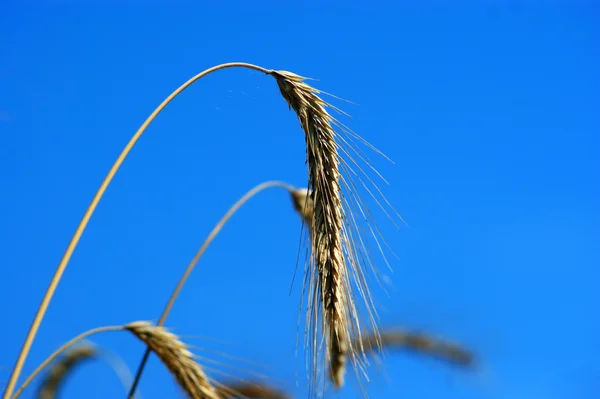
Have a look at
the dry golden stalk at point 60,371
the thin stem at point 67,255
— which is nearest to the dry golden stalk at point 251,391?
the thin stem at point 67,255

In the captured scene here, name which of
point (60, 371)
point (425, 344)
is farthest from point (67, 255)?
point (425, 344)

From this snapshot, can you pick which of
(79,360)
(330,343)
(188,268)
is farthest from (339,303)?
(79,360)

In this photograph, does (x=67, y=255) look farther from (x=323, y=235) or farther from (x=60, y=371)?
(x=60, y=371)

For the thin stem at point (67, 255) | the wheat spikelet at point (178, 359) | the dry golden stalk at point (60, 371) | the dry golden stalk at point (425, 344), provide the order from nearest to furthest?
1. the thin stem at point (67, 255)
2. the wheat spikelet at point (178, 359)
3. the dry golden stalk at point (60, 371)
4. the dry golden stalk at point (425, 344)

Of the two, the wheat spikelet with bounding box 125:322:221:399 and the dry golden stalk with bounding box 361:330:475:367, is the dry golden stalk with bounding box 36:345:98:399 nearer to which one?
the wheat spikelet with bounding box 125:322:221:399

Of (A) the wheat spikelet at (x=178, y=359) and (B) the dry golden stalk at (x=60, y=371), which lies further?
(B) the dry golden stalk at (x=60, y=371)

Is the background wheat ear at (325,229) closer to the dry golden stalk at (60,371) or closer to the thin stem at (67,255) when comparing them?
the thin stem at (67,255)

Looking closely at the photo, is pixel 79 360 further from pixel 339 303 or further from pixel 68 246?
pixel 339 303

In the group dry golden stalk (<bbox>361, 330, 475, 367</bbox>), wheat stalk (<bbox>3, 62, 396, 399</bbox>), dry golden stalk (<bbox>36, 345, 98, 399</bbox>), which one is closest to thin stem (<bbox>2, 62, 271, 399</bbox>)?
wheat stalk (<bbox>3, 62, 396, 399</bbox>)
